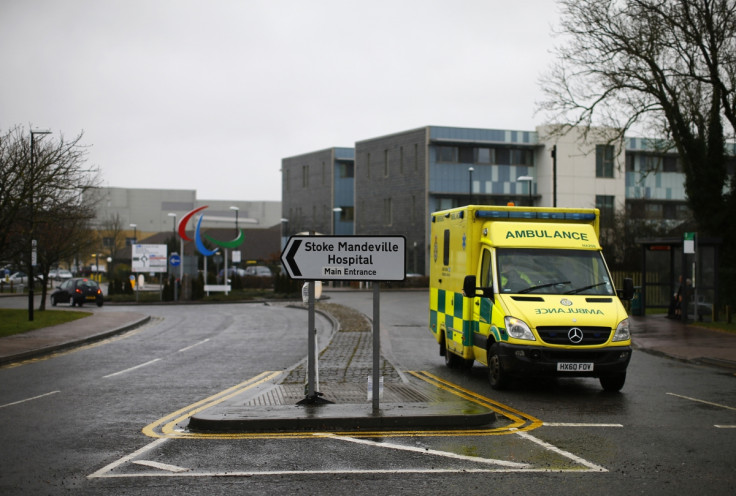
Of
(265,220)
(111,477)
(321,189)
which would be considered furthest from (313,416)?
(265,220)

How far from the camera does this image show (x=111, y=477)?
6.91 metres

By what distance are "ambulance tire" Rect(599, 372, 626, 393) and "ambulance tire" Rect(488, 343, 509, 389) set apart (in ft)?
5.03

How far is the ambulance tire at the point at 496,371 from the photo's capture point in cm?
1199

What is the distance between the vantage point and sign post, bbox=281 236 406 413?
1017cm

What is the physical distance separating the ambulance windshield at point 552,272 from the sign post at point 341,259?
3.03 metres

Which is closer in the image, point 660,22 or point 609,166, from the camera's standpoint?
point 660,22

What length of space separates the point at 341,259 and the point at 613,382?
4960 millimetres

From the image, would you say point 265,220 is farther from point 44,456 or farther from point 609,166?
point 44,456

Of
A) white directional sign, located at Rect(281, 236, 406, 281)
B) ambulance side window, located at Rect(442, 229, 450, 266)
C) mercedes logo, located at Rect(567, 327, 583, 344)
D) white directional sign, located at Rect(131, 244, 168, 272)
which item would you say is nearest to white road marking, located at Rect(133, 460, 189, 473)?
white directional sign, located at Rect(281, 236, 406, 281)

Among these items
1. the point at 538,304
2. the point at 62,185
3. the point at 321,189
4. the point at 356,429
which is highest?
the point at 321,189

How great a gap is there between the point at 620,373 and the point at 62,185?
754 inches

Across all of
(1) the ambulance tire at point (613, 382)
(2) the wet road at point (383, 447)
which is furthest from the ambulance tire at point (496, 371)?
(1) the ambulance tire at point (613, 382)

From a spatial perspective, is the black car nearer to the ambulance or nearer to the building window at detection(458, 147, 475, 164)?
the ambulance

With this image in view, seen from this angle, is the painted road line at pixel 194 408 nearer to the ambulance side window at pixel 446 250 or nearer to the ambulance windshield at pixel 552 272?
the ambulance side window at pixel 446 250
